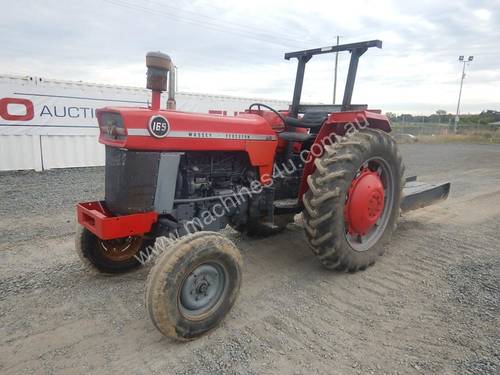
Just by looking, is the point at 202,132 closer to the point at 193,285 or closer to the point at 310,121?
the point at 193,285

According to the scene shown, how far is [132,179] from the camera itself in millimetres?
2861

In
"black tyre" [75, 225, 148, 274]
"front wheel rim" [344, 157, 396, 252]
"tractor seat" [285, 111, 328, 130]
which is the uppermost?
"tractor seat" [285, 111, 328, 130]

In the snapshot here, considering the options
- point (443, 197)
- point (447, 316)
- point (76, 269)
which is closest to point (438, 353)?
point (447, 316)

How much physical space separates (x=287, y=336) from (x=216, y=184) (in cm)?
153

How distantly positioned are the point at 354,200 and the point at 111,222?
230cm

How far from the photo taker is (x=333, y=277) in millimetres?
3713

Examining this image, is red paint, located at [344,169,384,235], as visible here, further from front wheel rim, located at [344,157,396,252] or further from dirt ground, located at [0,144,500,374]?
dirt ground, located at [0,144,500,374]

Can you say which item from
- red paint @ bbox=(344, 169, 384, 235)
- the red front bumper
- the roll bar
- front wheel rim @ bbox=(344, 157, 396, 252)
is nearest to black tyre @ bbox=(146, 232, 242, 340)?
the red front bumper

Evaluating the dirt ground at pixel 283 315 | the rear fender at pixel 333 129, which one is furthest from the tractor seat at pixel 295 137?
the dirt ground at pixel 283 315

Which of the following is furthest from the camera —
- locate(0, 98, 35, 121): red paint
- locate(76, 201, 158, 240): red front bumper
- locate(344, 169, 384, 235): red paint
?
locate(0, 98, 35, 121): red paint

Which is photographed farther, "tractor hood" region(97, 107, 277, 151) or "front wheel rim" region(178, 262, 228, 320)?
"tractor hood" region(97, 107, 277, 151)

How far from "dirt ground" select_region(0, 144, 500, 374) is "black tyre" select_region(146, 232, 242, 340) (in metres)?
0.16

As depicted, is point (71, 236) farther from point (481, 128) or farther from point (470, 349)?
point (481, 128)

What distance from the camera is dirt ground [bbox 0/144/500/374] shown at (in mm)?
2430
